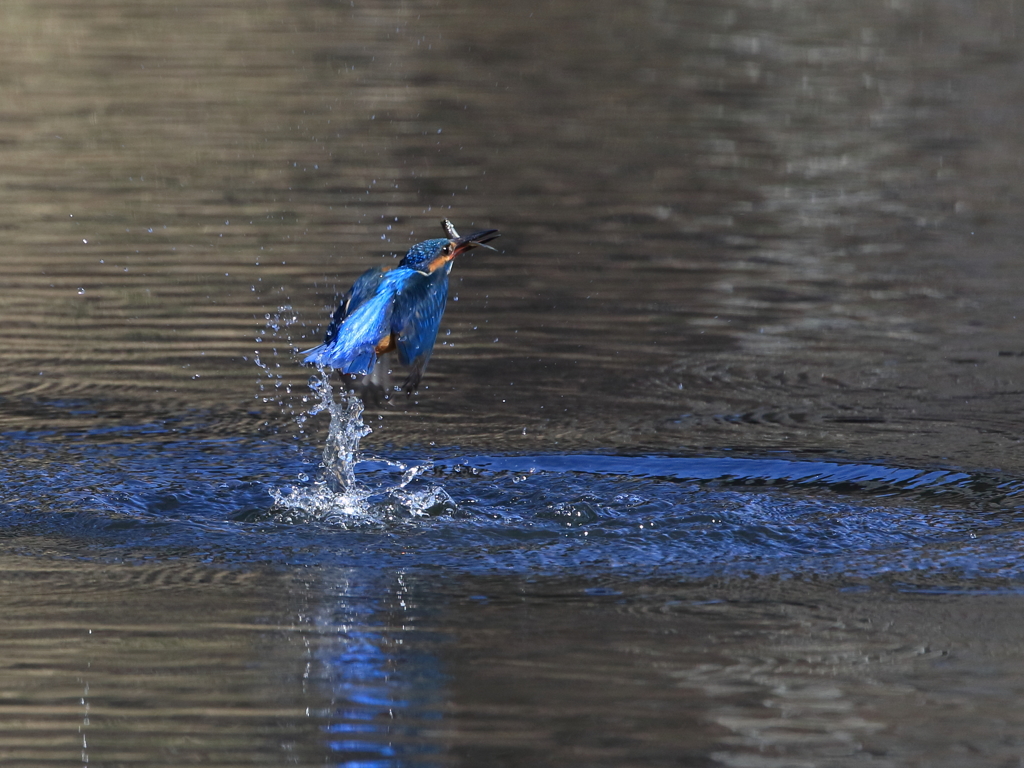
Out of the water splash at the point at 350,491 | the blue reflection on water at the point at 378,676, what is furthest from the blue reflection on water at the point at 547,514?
the blue reflection on water at the point at 378,676

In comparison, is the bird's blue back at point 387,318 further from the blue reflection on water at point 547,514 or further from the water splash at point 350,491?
the blue reflection on water at point 547,514

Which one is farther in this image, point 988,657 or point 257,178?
point 257,178

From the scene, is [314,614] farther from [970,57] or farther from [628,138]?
[970,57]

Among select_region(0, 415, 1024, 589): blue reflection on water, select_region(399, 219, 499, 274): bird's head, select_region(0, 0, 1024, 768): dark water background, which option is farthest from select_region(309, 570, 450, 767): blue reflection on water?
select_region(399, 219, 499, 274): bird's head

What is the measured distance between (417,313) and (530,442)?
1753mm

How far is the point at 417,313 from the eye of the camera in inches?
223

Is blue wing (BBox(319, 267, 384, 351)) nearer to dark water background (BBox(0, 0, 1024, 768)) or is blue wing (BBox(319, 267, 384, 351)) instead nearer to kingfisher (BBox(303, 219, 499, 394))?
kingfisher (BBox(303, 219, 499, 394))

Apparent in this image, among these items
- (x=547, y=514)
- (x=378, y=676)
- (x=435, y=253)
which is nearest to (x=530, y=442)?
(x=547, y=514)

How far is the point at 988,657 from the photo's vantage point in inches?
194

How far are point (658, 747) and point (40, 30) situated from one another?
19.8m

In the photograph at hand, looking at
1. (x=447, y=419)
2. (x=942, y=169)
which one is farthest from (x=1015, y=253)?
(x=447, y=419)

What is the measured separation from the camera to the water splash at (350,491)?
6316 mm

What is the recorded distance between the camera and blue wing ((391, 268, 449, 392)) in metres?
5.64

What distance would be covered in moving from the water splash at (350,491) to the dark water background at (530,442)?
0.04m
